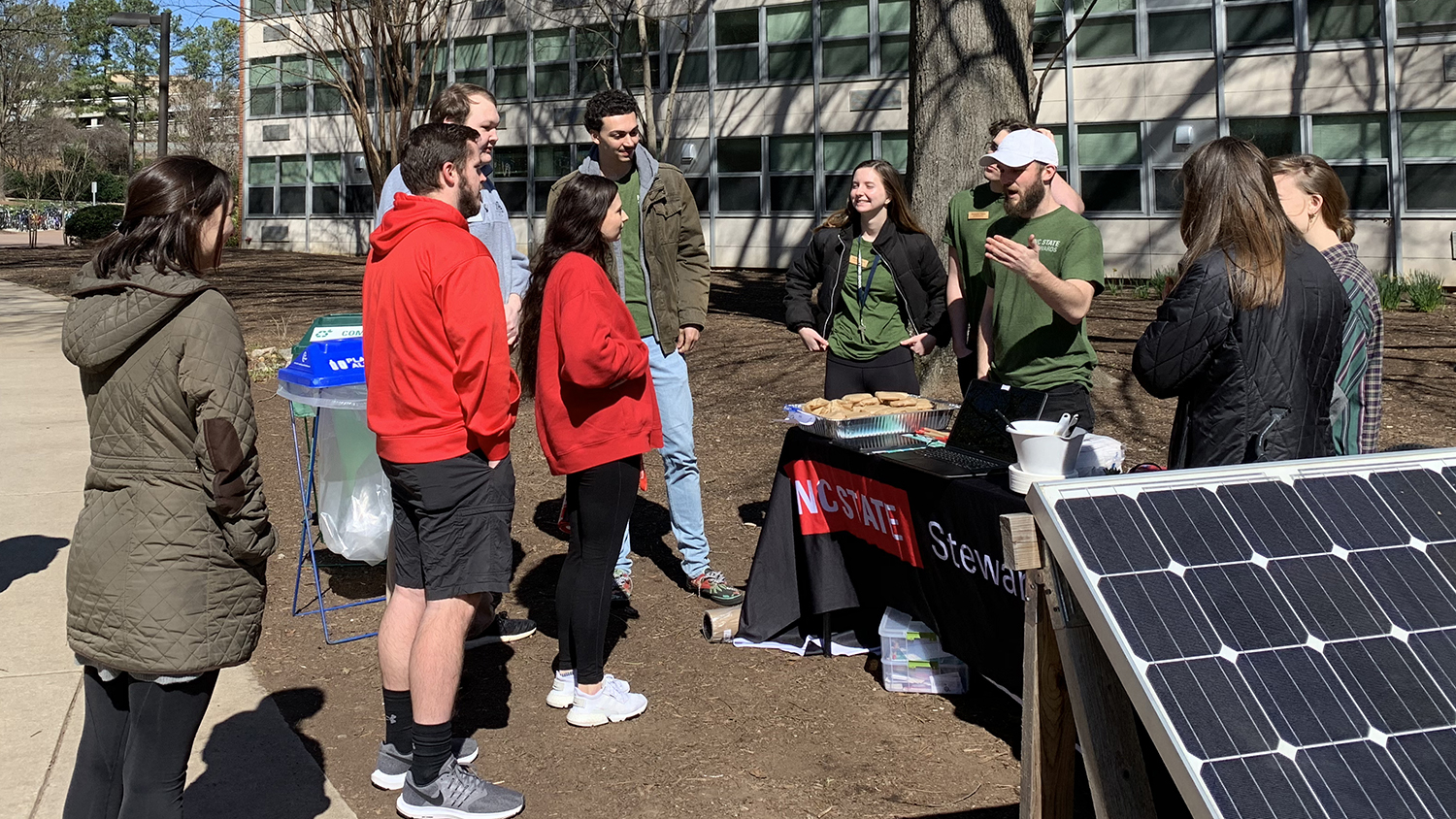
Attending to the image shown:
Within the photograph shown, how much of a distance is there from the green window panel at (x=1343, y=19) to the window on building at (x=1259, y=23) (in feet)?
1.18

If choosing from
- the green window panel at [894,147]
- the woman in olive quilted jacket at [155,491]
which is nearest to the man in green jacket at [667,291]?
the woman in olive quilted jacket at [155,491]

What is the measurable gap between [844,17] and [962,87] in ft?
59.2

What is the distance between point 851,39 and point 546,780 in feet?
78.8

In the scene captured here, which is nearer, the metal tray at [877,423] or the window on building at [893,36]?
the metal tray at [877,423]

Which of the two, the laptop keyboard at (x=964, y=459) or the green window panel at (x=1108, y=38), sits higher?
the green window panel at (x=1108, y=38)

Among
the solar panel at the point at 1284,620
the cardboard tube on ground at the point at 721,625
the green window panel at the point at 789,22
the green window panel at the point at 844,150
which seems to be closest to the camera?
the solar panel at the point at 1284,620

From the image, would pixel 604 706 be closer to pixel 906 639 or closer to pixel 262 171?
pixel 906 639

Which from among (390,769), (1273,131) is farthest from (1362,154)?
(390,769)

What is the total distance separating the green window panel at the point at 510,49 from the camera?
→ 31.5 metres

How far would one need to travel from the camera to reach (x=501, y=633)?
539 centimetres

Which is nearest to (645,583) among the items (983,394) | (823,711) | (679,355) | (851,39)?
(679,355)

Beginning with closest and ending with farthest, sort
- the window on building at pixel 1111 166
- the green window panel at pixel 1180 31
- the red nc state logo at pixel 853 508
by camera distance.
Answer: the red nc state logo at pixel 853 508
the green window panel at pixel 1180 31
the window on building at pixel 1111 166

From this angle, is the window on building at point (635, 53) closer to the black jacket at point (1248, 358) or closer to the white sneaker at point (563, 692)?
the white sneaker at point (563, 692)

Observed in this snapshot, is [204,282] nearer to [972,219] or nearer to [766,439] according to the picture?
[972,219]
